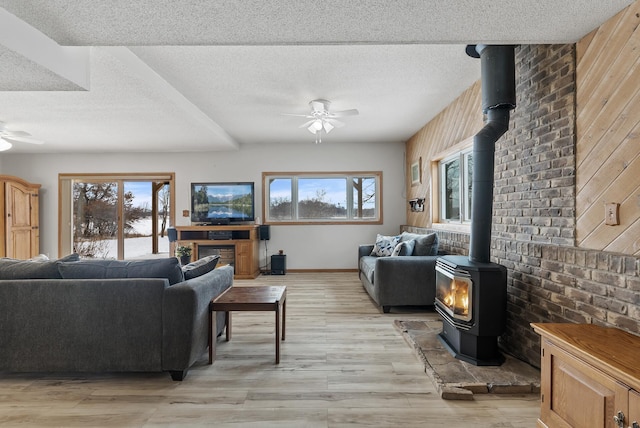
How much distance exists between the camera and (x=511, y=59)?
8.29ft

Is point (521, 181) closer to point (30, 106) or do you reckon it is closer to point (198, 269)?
point (198, 269)

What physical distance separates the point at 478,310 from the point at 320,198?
Answer: 4495 mm

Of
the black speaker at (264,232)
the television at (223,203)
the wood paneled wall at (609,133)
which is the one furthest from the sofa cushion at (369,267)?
the television at (223,203)

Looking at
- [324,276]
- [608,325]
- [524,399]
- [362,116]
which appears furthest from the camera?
[324,276]

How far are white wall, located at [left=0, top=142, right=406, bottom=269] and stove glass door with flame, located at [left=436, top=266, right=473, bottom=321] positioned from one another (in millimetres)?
3745

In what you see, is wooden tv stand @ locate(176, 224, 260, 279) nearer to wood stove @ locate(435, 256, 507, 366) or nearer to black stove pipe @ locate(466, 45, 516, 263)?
wood stove @ locate(435, 256, 507, 366)

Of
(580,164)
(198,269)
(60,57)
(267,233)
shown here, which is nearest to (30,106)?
(60,57)

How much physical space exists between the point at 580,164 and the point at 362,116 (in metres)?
3.05

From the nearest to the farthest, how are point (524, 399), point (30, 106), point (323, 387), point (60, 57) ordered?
point (524, 399), point (323, 387), point (60, 57), point (30, 106)

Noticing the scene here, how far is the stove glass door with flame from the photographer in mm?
2451

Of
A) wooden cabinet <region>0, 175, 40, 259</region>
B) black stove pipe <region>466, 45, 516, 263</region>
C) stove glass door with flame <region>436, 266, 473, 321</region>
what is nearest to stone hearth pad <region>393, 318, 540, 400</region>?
stove glass door with flame <region>436, 266, 473, 321</region>

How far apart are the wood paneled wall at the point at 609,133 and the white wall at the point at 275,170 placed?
175 inches

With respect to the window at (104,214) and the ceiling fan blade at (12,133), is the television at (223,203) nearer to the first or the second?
the window at (104,214)

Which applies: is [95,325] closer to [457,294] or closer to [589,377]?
[457,294]
